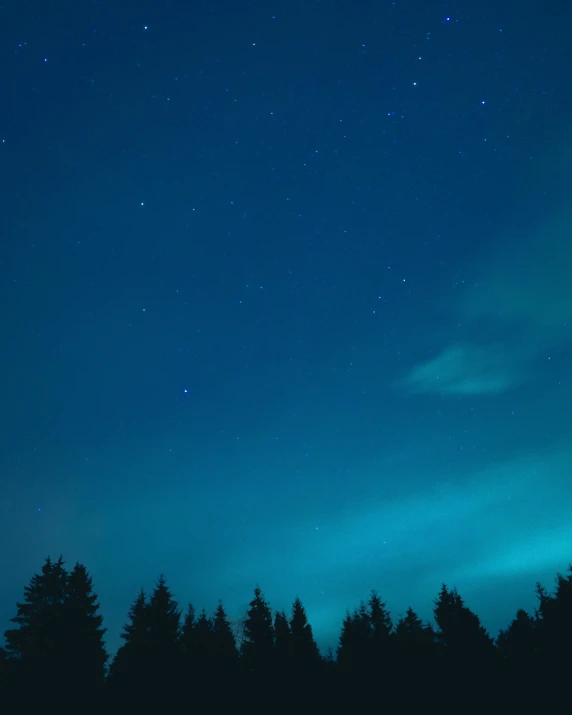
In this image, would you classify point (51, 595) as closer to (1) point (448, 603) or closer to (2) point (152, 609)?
(2) point (152, 609)

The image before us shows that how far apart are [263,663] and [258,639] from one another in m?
1.94

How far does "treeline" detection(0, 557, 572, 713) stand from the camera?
26625mm

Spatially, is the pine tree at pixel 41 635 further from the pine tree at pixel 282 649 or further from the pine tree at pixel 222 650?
the pine tree at pixel 282 649

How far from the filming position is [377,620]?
43.6 metres

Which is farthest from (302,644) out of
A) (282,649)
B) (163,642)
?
(163,642)

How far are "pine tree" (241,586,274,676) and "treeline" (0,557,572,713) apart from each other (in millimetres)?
77

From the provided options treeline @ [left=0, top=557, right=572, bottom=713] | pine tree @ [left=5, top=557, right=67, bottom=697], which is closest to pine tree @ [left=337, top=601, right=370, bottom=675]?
treeline @ [left=0, top=557, right=572, bottom=713]

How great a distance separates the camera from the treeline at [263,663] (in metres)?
26.6

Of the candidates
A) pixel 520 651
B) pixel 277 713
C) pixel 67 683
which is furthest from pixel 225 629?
pixel 520 651

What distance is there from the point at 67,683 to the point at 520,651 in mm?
35486

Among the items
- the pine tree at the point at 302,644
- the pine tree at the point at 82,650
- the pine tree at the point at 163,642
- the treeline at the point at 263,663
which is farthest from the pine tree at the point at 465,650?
the pine tree at the point at 82,650

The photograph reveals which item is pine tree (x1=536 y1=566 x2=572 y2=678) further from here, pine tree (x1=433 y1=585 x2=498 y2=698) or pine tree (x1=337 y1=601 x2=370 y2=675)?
pine tree (x1=337 y1=601 x2=370 y2=675)

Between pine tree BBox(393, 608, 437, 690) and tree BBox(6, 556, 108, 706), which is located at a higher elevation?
tree BBox(6, 556, 108, 706)

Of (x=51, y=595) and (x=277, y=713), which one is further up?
(x=51, y=595)
